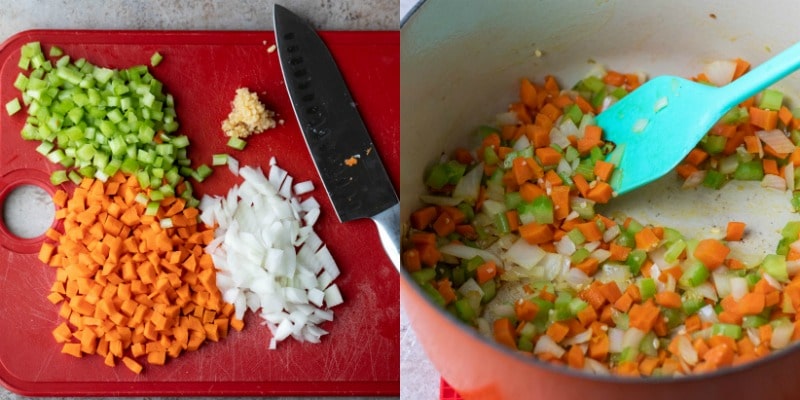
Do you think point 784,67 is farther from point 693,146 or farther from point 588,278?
point 588,278

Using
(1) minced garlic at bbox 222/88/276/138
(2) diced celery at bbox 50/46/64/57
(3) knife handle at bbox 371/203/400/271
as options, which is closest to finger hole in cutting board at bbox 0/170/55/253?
(2) diced celery at bbox 50/46/64/57

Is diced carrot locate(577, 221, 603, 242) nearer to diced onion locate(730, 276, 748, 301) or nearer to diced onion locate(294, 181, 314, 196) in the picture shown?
diced onion locate(730, 276, 748, 301)

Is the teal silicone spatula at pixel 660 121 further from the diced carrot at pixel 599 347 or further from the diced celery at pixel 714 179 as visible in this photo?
the diced carrot at pixel 599 347

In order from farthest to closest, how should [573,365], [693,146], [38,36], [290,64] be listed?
1. [38,36]
2. [290,64]
3. [693,146]
4. [573,365]

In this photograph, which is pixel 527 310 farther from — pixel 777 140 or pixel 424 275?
pixel 777 140

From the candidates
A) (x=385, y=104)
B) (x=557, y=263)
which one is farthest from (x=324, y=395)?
(x=557, y=263)
